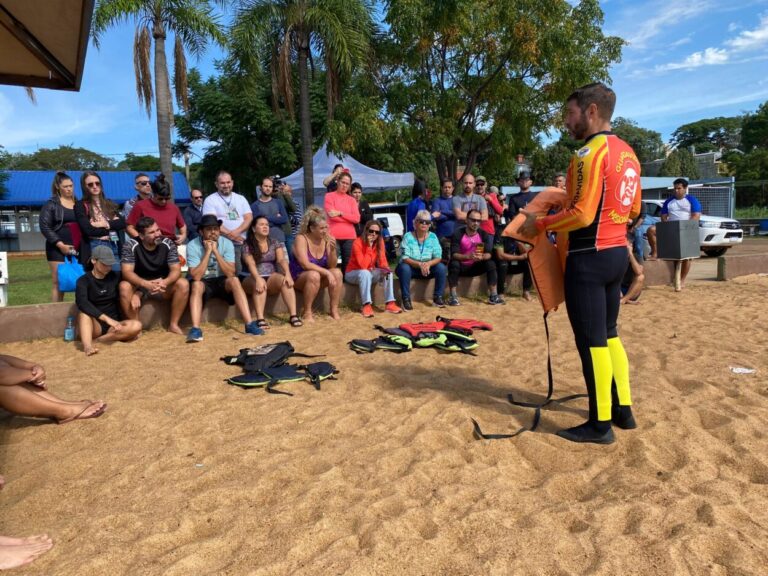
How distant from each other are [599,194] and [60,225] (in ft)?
21.0

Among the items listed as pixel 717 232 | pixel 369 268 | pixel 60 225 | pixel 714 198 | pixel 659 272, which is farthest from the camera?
pixel 714 198

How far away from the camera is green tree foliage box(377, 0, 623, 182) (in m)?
13.6

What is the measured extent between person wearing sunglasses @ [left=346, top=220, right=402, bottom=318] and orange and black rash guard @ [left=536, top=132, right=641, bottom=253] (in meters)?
4.60

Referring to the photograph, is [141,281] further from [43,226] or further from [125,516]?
[125,516]

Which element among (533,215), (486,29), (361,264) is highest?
(486,29)

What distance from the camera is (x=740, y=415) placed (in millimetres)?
3561

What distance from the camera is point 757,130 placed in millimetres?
52938

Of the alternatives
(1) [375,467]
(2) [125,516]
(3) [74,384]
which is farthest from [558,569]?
(3) [74,384]

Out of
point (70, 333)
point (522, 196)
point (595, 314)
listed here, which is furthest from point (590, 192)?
point (522, 196)

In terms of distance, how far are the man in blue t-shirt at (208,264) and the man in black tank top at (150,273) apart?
15cm

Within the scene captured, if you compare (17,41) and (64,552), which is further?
(17,41)

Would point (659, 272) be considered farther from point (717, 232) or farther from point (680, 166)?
point (680, 166)

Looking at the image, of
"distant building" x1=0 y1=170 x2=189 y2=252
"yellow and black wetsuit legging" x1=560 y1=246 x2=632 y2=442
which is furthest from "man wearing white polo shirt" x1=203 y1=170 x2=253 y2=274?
"distant building" x1=0 y1=170 x2=189 y2=252

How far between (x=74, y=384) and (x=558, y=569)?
4.06m
